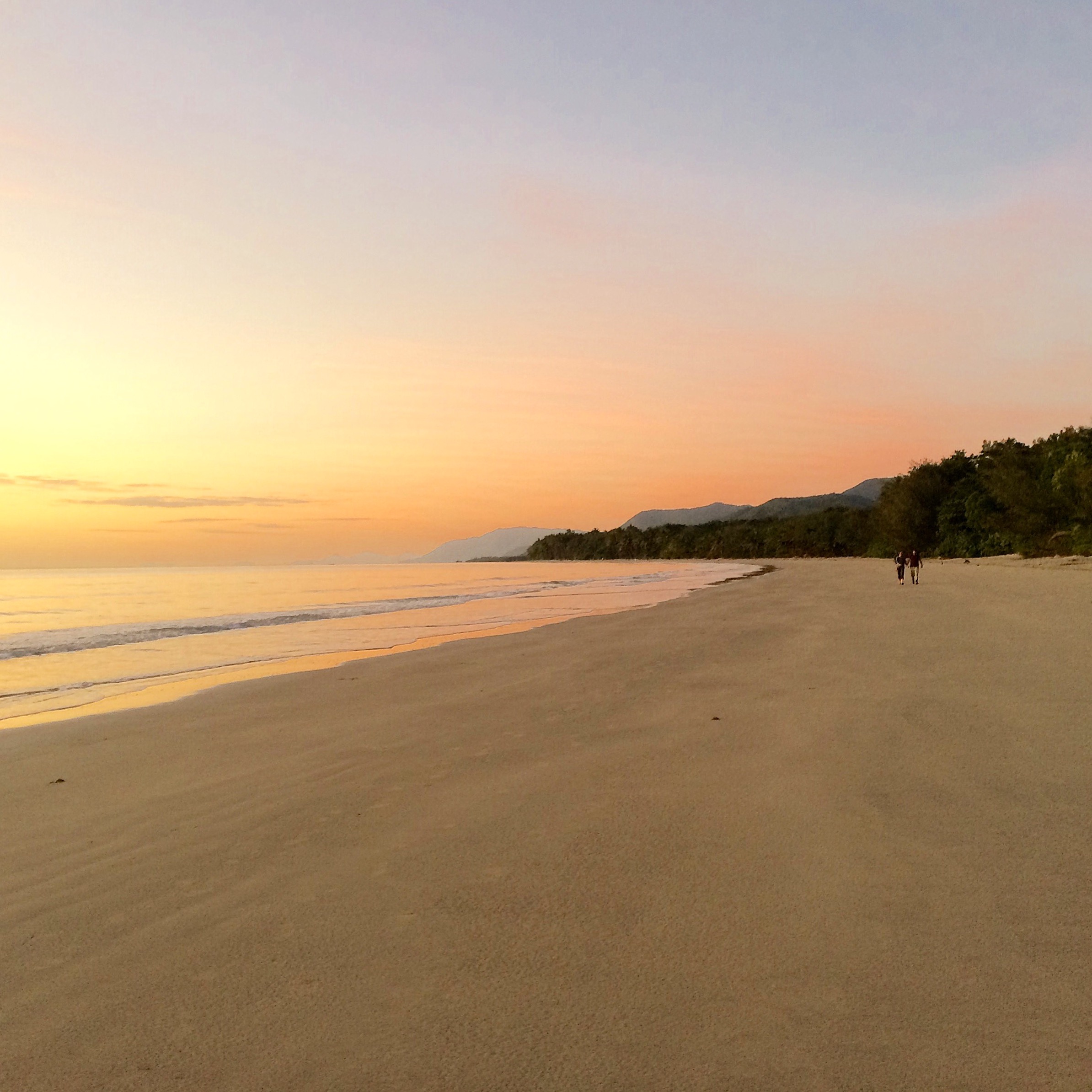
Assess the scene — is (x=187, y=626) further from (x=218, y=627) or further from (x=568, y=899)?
(x=568, y=899)

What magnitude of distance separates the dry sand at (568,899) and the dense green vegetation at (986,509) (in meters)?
55.3

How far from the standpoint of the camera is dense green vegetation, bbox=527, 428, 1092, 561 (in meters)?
57.8

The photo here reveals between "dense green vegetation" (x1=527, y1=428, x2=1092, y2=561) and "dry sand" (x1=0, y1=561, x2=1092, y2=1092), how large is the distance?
55.3m

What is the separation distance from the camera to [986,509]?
3221 inches

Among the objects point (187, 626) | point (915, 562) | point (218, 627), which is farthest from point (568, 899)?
point (915, 562)

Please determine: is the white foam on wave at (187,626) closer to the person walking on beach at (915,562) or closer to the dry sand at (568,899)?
the dry sand at (568,899)

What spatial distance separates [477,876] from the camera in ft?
14.5

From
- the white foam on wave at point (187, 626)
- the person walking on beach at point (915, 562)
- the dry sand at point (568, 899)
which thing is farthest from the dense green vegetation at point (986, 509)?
the dry sand at point (568, 899)

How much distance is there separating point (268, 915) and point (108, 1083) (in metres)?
1.26

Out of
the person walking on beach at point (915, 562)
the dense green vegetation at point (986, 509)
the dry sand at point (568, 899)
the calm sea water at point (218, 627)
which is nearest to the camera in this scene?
the dry sand at point (568, 899)

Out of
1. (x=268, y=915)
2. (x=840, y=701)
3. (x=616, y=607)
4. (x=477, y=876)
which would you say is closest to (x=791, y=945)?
(x=477, y=876)

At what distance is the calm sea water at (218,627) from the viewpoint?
14.0 m

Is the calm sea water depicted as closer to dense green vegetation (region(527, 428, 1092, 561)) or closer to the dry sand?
the dry sand

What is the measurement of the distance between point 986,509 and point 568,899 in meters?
89.9
